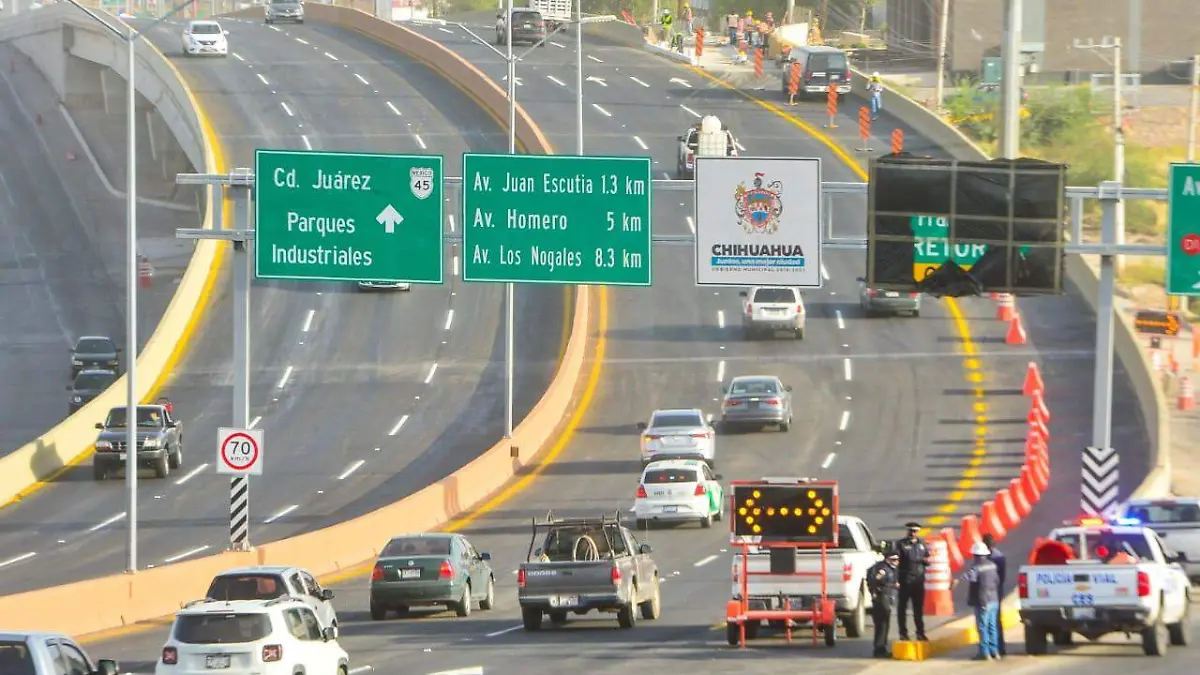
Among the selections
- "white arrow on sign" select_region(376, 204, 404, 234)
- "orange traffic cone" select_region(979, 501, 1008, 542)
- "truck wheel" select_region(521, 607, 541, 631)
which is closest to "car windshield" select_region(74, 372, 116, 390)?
"white arrow on sign" select_region(376, 204, 404, 234)

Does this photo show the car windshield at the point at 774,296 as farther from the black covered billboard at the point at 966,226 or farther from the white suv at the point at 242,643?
the white suv at the point at 242,643

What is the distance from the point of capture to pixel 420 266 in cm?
3619

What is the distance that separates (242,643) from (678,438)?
92.6 ft

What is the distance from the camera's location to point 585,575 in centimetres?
2983

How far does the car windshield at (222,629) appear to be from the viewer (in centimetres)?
2275

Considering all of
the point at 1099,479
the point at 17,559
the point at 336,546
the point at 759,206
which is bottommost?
the point at 17,559

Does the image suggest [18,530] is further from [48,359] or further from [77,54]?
[77,54]

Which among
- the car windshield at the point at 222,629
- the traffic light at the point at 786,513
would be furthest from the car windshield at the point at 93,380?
the car windshield at the point at 222,629

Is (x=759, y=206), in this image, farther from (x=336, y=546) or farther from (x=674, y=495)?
(x=336, y=546)

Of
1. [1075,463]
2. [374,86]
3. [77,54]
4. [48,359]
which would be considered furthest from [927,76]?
[1075,463]

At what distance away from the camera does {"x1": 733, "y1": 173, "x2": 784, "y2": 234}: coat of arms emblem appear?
36500mm

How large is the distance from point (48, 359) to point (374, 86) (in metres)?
26.5

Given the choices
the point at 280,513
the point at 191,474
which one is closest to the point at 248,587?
the point at 280,513

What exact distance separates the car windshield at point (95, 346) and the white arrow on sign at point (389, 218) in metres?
33.6
